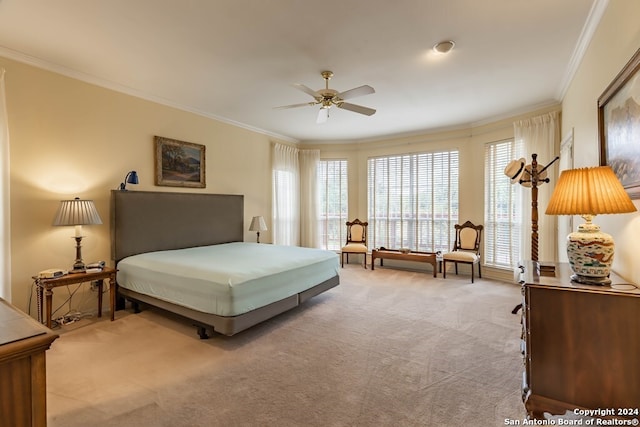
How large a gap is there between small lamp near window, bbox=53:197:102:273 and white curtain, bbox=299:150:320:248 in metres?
4.32

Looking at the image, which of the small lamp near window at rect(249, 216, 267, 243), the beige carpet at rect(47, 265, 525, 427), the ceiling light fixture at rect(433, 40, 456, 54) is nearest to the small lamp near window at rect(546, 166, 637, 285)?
the beige carpet at rect(47, 265, 525, 427)

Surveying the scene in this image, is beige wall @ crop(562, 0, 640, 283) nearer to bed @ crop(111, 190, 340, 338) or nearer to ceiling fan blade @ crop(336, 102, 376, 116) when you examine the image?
ceiling fan blade @ crop(336, 102, 376, 116)

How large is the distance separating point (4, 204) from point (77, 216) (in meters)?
0.60

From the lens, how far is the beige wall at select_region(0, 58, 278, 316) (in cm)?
309

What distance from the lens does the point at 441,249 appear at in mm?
6078

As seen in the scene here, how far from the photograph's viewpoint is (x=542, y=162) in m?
4.50

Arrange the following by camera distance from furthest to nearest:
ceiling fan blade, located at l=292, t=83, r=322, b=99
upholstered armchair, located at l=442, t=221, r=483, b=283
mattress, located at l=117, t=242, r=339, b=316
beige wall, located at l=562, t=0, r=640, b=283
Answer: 1. upholstered armchair, located at l=442, t=221, r=483, b=283
2. ceiling fan blade, located at l=292, t=83, r=322, b=99
3. mattress, located at l=117, t=242, r=339, b=316
4. beige wall, located at l=562, t=0, r=640, b=283

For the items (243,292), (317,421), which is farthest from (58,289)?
(317,421)

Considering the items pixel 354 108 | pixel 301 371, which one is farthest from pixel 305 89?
pixel 301 371

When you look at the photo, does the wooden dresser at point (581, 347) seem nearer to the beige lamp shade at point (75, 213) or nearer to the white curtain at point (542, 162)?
the white curtain at point (542, 162)

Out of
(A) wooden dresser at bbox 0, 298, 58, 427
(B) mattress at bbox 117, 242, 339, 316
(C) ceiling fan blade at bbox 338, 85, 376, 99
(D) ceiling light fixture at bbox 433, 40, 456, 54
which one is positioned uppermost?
(D) ceiling light fixture at bbox 433, 40, 456, 54

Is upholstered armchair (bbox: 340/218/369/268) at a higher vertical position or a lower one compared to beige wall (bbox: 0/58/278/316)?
lower

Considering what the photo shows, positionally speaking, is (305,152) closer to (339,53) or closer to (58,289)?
(339,53)

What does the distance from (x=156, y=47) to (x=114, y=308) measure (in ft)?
9.71
